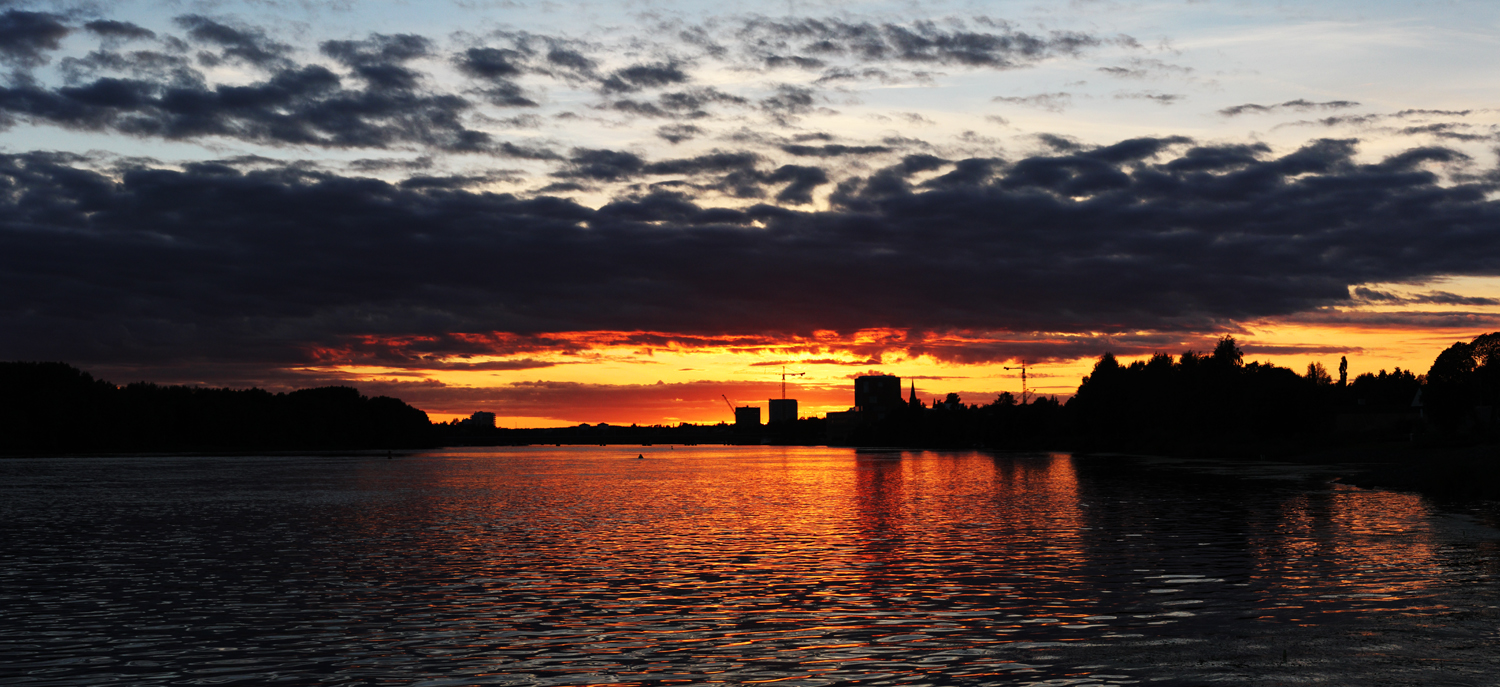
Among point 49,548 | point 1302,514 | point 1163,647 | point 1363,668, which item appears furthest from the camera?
point 1302,514

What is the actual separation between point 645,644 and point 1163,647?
1103 cm

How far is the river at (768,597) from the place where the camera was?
21.1m

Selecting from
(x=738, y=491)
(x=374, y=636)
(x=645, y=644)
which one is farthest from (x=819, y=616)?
(x=738, y=491)

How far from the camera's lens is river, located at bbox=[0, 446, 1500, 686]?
21.1 metres

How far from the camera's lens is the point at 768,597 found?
30.9 metres

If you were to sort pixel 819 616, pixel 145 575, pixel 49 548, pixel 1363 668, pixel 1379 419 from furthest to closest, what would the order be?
pixel 1379 419 → pixel 49 548 → pixel 145 575 → pixel 819 616 → pixel 1363 668

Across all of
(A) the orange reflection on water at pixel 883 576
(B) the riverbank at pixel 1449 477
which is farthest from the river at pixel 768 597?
(B) the riverbank at pixel 1449 477

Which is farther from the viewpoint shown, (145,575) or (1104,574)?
(145,575)

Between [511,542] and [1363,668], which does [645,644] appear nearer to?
[1363,668]

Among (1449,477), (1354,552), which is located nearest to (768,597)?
(1354,552)

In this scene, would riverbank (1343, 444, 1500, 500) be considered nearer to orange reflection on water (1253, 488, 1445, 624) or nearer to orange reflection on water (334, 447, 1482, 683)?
orange reflection on water (334, 447, 1482, 683)

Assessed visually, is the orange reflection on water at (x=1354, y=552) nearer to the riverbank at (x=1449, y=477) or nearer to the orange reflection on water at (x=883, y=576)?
the orange reflection on water at (x=883, y=576)

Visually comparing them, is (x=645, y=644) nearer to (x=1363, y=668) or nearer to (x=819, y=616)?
(x=819, y=616)

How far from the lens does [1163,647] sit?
22.4 m
